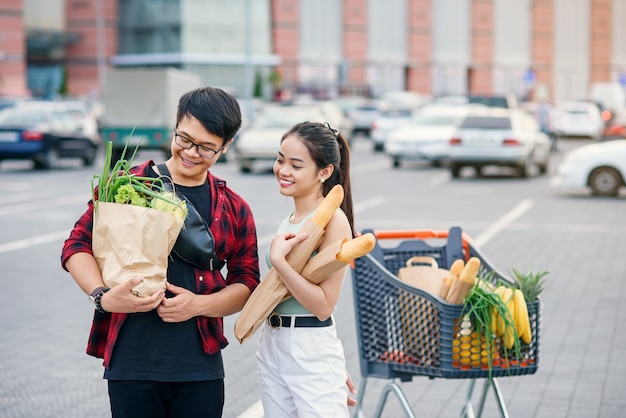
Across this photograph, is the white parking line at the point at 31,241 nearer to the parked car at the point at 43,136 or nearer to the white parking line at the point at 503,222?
the white parking line at the point at 503,222

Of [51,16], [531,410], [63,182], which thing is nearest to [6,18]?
[51,16]

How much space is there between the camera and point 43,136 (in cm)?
2902

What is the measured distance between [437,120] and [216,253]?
28496 mm

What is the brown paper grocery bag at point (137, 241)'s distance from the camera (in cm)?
321

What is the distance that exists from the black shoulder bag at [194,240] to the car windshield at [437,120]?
28204 millimetres

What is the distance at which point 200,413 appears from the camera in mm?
3480

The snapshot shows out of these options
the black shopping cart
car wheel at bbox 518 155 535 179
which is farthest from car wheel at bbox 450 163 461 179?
the black shopping cart

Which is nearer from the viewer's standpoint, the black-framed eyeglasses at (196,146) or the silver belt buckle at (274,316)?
the black-framed eyeglasses at (196,146)

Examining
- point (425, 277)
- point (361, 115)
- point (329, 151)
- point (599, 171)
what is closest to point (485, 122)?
point (599, 171)

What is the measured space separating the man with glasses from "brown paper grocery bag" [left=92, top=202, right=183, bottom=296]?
0.10 meters

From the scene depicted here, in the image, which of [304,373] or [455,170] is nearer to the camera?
[304,373]

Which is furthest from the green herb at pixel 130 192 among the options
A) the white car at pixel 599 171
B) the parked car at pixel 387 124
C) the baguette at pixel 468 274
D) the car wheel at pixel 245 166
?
the parked car at pixel 387 124

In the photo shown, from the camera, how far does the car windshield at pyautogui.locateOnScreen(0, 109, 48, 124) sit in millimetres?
29375

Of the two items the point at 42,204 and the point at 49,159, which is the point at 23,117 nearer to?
the point at 49,159
